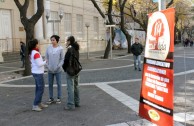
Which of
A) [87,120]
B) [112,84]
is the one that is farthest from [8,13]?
[87,120]

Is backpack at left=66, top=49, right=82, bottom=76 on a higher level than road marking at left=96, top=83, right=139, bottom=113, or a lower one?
higher

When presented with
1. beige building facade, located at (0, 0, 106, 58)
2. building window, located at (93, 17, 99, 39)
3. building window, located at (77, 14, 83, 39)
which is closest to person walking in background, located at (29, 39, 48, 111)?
beige building facade, located at (0, 0, 106, 58)

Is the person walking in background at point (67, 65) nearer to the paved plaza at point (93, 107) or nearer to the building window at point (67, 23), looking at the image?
the paved plaza at point (93, 107)

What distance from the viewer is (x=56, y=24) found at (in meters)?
28.4

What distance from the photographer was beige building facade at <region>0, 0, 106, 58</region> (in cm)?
2292

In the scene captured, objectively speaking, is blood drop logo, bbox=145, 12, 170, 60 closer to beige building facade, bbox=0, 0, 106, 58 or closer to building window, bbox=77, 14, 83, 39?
beige building facade, bbox=0, 0, 106, 58

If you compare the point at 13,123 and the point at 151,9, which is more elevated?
the point at 151,9

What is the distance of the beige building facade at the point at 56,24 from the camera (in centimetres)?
2292

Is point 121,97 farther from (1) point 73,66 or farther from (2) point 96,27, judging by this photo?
(2) point 96,27

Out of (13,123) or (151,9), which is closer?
(13,123)

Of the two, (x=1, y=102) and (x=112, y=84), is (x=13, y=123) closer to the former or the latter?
(x=1, y=102)

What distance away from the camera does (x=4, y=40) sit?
→ 22.3m

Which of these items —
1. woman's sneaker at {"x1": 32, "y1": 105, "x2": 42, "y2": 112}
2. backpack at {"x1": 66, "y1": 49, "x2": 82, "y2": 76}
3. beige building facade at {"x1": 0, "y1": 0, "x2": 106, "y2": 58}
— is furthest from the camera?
beige building facade at {"x1": 0, "y1": 0, "x2": 106, "y2": 58}

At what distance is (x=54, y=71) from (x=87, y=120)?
187 cm
